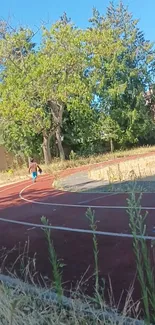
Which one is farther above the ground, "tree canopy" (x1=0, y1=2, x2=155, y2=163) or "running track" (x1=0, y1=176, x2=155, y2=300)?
"tree canopy" (x1=0, y1=2, x2=155, y2=163)

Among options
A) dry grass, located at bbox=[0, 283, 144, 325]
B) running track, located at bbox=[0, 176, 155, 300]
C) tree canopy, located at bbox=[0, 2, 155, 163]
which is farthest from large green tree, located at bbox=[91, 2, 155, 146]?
dry grass, located at bbox=[0, 283, 144, 325]

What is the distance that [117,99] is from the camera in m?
37.9

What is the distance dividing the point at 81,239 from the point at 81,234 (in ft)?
1.32

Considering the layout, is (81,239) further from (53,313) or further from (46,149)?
(46,149)

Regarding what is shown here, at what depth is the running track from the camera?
221 inches

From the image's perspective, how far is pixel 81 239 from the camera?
25.2 ft

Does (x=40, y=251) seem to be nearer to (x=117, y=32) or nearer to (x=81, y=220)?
(x=81, y=220)

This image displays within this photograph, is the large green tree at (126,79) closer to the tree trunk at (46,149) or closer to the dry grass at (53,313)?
the tree trunk at (46,149)

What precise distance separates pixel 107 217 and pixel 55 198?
18.0ft

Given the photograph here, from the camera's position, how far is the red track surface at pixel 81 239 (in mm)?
5555

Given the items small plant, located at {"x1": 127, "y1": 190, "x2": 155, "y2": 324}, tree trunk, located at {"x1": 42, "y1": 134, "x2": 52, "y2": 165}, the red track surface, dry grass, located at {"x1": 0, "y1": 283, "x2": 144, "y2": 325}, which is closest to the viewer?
small plant, located at {"x1": 127, "y1": 190, "x2": 155, "y2": 324}

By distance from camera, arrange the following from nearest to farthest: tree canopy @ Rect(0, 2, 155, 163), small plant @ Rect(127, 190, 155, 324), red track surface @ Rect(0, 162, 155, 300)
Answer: small plant @ Rect(127, 190, 155, 324), red track surface @ Rect(0, 162, 155, 300), tree canopy @ Rect(0, 2, 155, 163)

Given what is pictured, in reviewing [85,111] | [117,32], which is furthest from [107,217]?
[117,32]

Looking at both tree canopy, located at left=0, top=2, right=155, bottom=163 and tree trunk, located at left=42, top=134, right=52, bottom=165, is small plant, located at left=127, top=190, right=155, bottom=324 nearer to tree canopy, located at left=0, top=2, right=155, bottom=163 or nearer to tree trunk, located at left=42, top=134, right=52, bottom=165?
tree canopy, located at left=0, top=2, right=155, bottom=163
